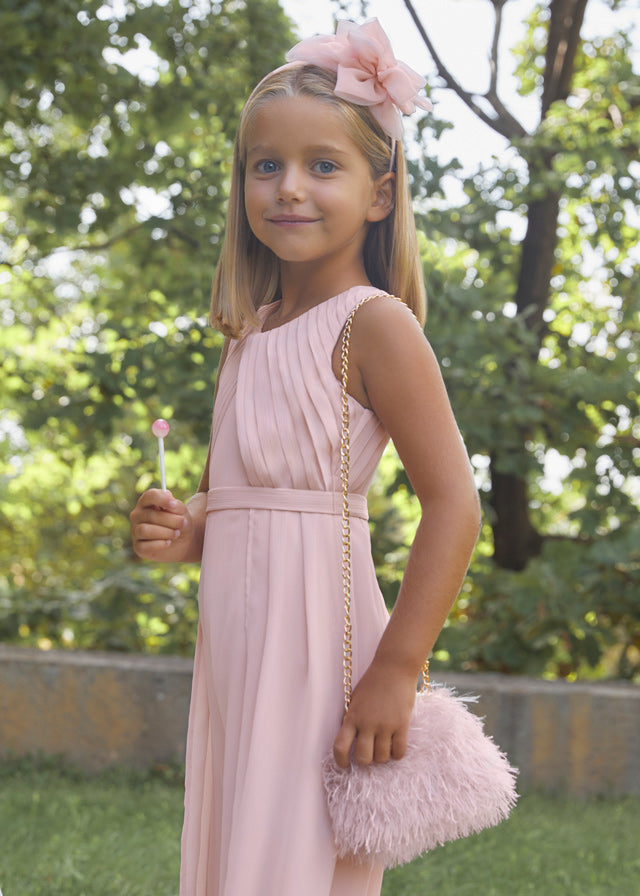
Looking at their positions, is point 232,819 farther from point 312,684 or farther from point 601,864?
point 601,864

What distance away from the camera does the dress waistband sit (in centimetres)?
144

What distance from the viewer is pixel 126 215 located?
471cm

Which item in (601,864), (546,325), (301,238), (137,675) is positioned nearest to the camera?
(301,238)

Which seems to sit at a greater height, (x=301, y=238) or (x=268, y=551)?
(x=301, y=238)

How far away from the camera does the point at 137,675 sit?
377cm

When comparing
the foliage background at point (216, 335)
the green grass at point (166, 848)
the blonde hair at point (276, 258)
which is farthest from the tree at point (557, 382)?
the blonde hair at point (276, 258)

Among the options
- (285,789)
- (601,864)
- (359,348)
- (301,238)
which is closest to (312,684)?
(285,789)

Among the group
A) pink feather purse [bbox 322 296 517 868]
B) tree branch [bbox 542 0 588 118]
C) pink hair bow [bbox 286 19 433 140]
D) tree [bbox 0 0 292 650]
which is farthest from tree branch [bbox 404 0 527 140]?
pink feather purse [bbox 322 296 517 868]

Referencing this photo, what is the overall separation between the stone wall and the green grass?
0.37 feet

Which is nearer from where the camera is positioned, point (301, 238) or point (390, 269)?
point (301, 238)

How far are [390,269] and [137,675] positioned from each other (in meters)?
2.58

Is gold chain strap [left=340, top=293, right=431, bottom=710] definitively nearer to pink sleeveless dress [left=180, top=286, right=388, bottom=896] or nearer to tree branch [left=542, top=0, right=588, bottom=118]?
pink sleeveless dress [left=180, top=286, right=388, bottom=896]

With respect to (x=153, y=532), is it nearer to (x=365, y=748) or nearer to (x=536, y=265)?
(x=365, y=748)

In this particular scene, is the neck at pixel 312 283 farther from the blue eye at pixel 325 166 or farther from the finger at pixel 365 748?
the finger at pixel 365 748
